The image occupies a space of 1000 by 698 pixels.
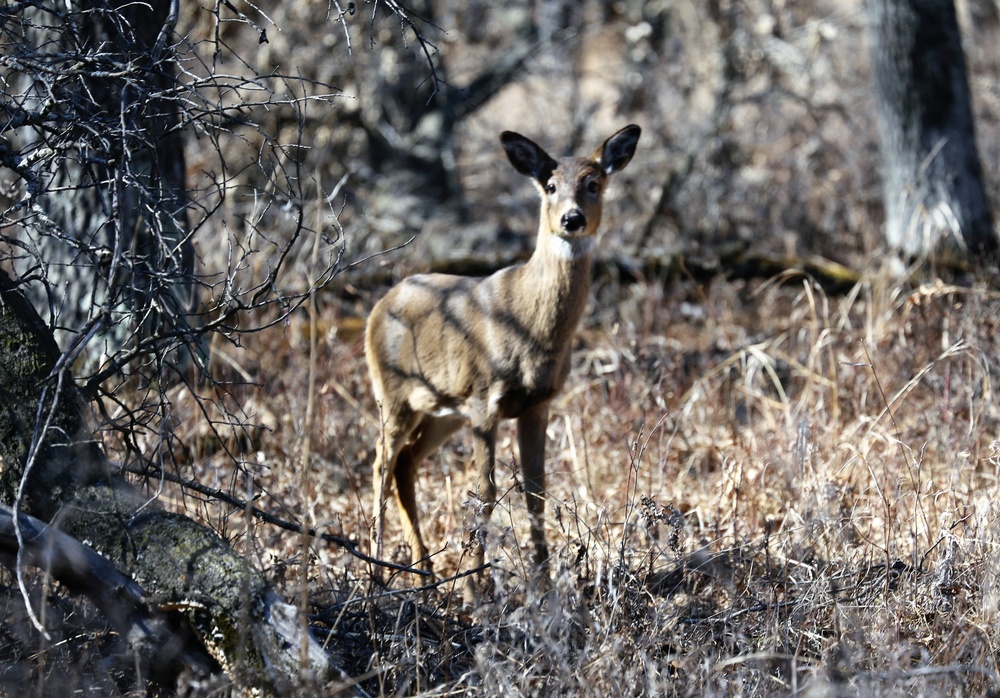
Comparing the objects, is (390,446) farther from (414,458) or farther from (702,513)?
(702,513)

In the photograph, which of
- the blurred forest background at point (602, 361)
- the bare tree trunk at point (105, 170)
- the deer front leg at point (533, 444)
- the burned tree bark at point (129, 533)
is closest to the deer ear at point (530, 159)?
the blurred forest background at point (602, 361)

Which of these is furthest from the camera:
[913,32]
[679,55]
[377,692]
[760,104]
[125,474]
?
[679,55]

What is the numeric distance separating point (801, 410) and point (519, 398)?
1.95 meters

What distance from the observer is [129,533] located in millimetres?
3387

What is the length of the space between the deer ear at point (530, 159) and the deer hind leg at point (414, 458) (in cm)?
130

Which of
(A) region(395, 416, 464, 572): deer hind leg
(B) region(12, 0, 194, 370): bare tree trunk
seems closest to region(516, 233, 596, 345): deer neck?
Result: (A) region(395, 416, 464, 572): deer hind leg

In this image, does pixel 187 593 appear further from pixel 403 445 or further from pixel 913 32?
pixel 913 32

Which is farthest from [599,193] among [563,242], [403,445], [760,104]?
[760,104]

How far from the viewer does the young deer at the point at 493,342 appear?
4988 millimetres

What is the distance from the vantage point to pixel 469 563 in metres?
5.05

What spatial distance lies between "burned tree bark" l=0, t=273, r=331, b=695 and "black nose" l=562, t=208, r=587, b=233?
2.32 meters

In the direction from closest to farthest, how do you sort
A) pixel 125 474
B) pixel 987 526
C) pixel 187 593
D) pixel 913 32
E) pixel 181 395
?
pixel 187 593 < pixel 125 474 < pixel 987 526 < pixel 181 395 < pixel 913 32

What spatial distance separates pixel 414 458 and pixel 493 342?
3.12 ft

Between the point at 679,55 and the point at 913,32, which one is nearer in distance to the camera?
the point at 913,32
